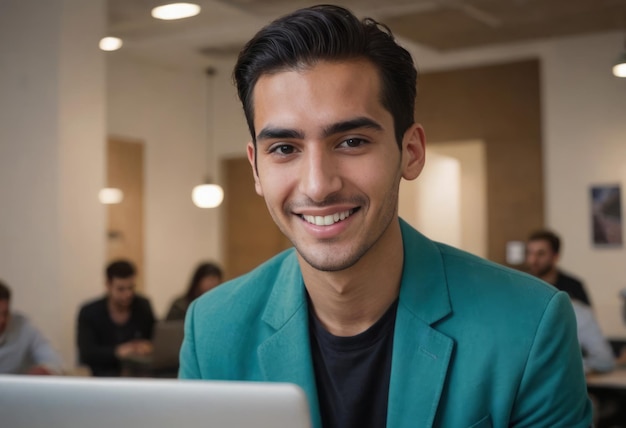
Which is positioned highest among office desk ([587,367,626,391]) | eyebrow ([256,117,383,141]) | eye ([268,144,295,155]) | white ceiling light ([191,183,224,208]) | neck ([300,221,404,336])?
white ceiling light ([191,183,224,208])

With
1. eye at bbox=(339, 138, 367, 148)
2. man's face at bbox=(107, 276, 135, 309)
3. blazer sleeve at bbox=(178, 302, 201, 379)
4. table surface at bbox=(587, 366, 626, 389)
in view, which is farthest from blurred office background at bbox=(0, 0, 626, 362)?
eye at bbox=(339, 138, 367, 148)

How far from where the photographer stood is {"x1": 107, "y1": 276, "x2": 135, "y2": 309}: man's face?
641 cm

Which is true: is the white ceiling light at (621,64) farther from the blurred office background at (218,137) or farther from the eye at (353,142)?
the eye at (353,142)

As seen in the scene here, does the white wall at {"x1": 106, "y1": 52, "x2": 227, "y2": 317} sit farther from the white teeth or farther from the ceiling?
the white teeth

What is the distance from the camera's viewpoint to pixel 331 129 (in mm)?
1351

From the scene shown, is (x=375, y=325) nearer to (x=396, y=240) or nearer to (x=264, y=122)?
(x=396, y=240)

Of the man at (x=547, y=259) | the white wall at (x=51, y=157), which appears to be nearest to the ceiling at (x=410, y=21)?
the white wall at (x=51, y=157)

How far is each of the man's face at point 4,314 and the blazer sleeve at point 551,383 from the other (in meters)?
4.44

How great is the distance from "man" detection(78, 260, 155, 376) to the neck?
4.82 meters

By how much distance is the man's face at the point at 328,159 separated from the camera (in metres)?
1.36

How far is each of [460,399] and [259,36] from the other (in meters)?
0.68

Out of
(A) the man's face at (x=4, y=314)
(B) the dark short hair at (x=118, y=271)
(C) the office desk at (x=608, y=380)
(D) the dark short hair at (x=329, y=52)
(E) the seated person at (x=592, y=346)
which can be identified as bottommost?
(C) the office desk at (x=608, y=380)

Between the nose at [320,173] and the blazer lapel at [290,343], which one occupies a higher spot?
the nose at [320,173]

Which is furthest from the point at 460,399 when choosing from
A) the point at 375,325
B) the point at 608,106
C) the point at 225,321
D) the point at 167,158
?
the point at 167,158
